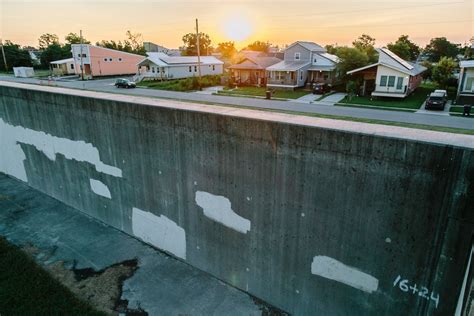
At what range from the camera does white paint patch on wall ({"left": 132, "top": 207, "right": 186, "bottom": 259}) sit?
6.46m

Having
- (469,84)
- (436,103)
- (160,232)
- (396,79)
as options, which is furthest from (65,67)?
(469,84)

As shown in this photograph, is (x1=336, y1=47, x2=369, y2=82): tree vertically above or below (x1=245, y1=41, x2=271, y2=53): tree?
below

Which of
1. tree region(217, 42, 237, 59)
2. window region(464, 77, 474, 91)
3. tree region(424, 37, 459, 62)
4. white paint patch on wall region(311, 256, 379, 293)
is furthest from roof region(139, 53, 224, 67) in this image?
tree region(217, 42, 237, 59)

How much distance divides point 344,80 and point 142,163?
26670mm

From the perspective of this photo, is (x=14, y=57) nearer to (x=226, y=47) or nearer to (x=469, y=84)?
(x=226, y=47)

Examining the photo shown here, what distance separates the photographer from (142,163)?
660 cm

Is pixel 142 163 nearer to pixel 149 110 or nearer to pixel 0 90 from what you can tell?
pixel 149 110

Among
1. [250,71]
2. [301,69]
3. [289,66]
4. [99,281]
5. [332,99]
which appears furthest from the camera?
[250,71]

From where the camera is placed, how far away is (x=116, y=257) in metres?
6.68

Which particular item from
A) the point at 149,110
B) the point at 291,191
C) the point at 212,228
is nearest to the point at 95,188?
the point at 149,110

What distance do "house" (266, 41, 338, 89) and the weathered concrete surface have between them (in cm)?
2616

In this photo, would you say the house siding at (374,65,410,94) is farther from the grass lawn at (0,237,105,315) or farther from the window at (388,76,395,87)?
the grass lawn at (0,237,105,315)

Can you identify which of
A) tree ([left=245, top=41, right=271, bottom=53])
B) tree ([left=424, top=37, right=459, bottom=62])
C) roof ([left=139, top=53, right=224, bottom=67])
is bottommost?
roof ([left=139, top=53, right=224, bottom=67])

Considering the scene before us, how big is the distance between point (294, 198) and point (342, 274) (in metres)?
1.32
